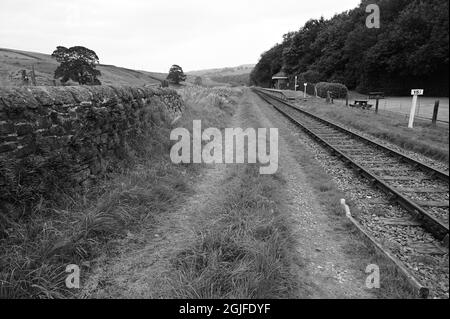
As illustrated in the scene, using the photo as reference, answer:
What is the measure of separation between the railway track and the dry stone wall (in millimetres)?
4736

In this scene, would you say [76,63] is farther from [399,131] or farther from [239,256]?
[399,131]

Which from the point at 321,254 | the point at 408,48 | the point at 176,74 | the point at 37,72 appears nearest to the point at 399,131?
the point at 321,254

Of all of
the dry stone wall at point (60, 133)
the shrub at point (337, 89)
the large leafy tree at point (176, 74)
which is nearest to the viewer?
the dry stone wall at point (60, 133)

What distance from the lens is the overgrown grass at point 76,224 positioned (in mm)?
2924

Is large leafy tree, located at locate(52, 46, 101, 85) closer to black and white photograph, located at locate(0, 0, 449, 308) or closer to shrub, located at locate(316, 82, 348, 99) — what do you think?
black and white photograph, located at locate(0, 0, 449, 308)

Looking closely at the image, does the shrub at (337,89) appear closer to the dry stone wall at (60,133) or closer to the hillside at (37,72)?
the hillside at (37,72)

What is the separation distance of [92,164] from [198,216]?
2297 mm

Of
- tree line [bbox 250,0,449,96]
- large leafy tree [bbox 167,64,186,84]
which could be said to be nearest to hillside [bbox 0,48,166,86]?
large leafy tree [bbox 167,64,186,84]

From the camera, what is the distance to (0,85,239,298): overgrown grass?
9.59 ft

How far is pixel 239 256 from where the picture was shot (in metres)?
3.28

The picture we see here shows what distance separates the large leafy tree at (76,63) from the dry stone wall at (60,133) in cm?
683

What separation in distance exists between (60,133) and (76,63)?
10.1 meters

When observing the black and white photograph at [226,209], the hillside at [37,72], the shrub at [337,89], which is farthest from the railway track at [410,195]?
the shrub at [337,89]
